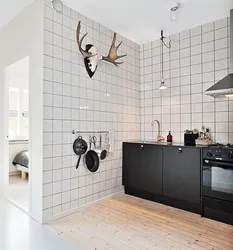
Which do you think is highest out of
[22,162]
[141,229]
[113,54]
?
[113,54]

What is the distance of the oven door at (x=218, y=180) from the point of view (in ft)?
7.98

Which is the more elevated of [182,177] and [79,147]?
[79,147]

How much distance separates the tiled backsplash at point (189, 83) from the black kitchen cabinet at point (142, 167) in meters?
0.57

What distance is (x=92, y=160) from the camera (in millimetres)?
3012

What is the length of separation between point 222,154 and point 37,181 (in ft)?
7.07

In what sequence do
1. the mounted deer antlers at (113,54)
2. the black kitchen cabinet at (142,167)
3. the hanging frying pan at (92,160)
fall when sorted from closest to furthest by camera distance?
the hanging frying pan at (92,160), the black kitchen cabinet at (142,167), the mounted deer antlers at (113,54)

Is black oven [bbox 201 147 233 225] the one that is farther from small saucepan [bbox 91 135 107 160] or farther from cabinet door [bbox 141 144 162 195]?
small saucepan [bbox 91 135 107 160]

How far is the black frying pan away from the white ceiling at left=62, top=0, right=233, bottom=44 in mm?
1869

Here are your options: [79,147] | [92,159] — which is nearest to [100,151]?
[92,159]

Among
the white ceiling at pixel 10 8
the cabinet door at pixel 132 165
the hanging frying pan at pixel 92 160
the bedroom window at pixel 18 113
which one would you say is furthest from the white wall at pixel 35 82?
the bedroom window at pixel 18 113

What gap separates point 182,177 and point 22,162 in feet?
10.9

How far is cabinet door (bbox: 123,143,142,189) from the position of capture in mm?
3264

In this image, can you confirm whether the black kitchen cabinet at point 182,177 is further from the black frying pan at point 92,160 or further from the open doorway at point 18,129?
the open doorway at point 18,129

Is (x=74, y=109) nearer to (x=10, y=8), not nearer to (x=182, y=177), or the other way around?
(x=10, y=8)
